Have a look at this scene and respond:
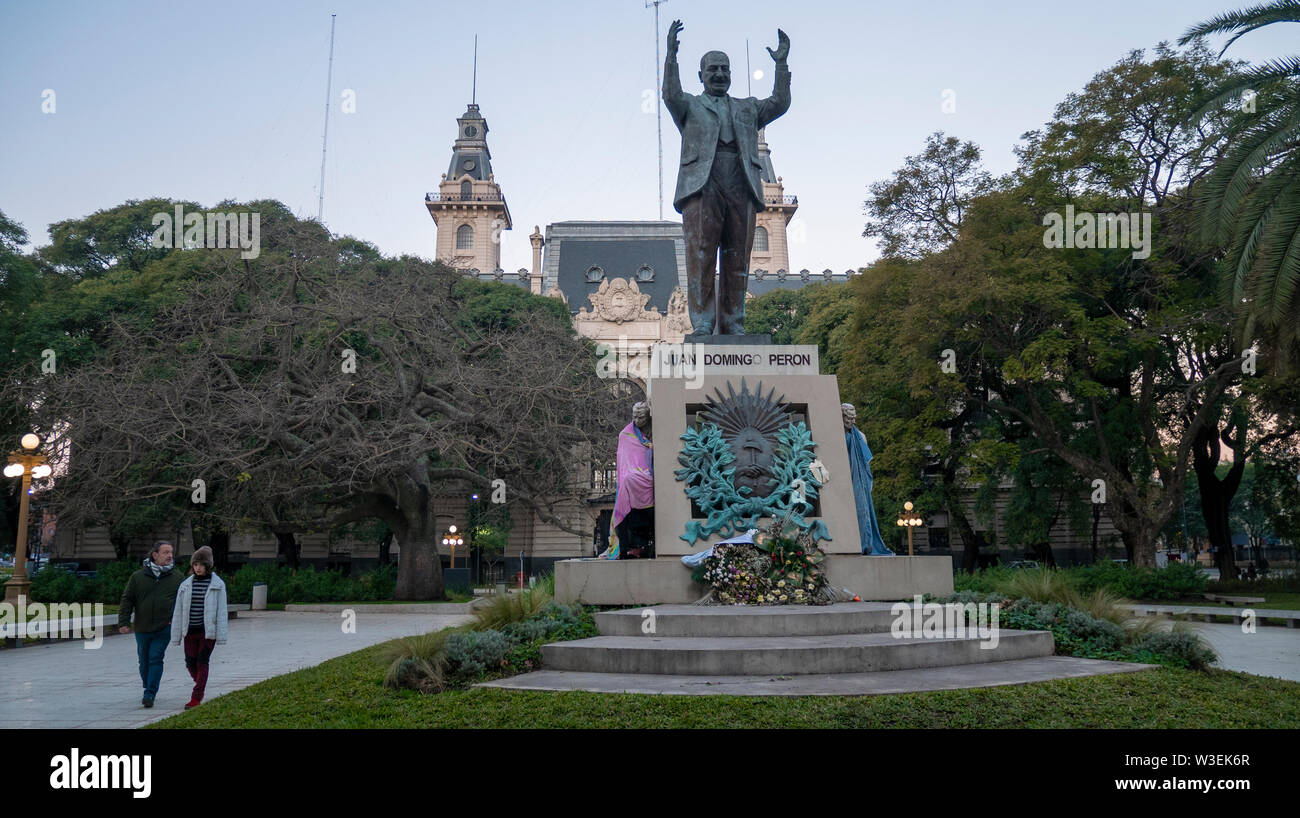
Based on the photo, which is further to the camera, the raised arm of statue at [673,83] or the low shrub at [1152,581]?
the low shrub at [1152,581]

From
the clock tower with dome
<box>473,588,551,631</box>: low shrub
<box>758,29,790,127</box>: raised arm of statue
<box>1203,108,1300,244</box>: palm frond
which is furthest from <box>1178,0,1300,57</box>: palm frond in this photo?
the clock tower with dome

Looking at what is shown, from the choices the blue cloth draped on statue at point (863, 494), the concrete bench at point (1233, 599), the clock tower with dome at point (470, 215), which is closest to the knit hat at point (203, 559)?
the blue cloth draped on statue at point (863, 494)

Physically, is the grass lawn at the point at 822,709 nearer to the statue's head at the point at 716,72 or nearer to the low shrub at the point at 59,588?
the statue's head at the point at 716,72

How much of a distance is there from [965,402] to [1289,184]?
54.8ft

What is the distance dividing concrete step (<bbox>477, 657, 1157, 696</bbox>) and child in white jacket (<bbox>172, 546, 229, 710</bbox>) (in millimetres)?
3542

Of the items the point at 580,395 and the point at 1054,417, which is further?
the point at 1054,417

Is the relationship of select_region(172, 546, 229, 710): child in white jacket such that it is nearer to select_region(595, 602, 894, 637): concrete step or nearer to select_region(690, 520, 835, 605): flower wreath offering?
select_region(595, 602, 894, 637): concrete step

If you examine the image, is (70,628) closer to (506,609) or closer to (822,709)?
(506,609)

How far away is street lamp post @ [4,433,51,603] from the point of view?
54.2 feet

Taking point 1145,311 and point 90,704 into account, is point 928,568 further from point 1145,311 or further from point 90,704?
point 1145,311

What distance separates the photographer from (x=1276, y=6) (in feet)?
46.2

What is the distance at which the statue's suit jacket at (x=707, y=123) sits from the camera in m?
11.5

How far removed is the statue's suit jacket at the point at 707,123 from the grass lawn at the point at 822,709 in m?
7.23
